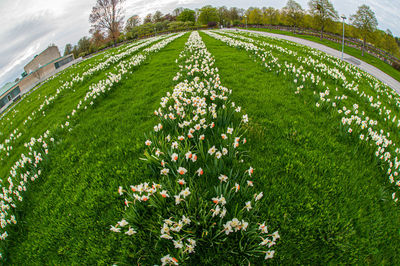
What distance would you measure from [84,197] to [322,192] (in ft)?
12.0

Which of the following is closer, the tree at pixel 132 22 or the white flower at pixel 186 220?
the white flower at pixel 186 220

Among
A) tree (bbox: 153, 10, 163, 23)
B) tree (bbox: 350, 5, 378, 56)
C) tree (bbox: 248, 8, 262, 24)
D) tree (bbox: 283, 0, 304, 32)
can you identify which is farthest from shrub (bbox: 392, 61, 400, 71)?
tree (bbox: 153, 10, 163, 23)

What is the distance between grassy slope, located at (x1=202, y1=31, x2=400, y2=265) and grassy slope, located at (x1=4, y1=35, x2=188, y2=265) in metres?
2.00

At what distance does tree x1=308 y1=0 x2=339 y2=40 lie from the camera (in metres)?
40.0

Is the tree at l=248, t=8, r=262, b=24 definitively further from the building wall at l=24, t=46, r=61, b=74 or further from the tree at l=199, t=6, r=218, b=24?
the building wall at l=24, t=46, r=61, b=74

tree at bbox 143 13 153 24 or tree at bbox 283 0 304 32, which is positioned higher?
tree at bbox 143 13 153 24

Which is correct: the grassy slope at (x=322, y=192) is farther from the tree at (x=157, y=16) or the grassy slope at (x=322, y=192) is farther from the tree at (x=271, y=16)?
the tree at (x=157, y=16)

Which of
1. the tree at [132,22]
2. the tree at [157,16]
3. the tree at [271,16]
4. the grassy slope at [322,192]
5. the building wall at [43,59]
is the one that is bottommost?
the grassy slope at [322,192]

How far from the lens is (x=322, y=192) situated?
243cm

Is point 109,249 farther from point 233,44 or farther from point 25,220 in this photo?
point 233,44

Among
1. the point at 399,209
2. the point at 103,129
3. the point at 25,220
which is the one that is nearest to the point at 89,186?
the point at 25,220

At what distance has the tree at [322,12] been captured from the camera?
131 feet

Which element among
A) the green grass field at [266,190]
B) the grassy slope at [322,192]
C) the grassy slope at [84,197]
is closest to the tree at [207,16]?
the green grass field at [266,190]

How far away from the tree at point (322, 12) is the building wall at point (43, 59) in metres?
66.3
